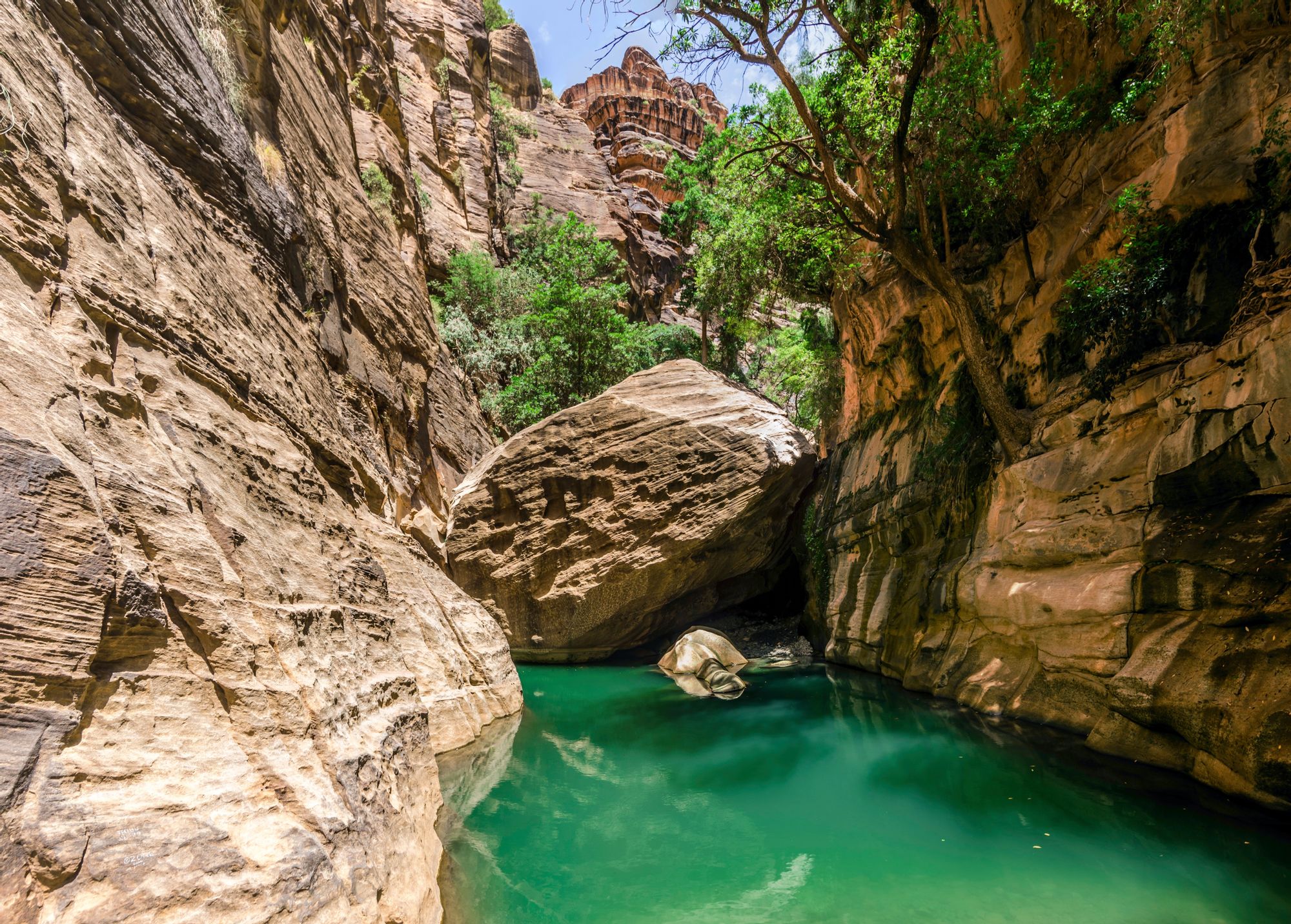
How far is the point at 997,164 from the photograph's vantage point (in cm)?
804

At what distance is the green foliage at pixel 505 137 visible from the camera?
30312 mm

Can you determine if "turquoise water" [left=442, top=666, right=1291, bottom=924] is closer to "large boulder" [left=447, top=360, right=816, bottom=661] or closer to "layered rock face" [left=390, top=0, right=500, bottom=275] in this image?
"large boulder" [left=447, top=360, right=816, bottom=661]

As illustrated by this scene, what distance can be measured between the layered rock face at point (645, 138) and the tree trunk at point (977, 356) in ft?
69.9

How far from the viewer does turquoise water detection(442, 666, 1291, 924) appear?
3.76m

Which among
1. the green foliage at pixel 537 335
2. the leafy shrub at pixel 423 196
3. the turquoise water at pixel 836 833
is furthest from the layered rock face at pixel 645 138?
the turquoise water at pixel 836 833

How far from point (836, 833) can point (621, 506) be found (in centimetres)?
812

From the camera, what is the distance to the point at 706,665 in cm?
1103

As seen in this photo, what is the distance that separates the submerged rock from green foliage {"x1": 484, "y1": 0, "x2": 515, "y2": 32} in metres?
36.5

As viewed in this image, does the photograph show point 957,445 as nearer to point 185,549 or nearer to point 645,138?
point 185,549

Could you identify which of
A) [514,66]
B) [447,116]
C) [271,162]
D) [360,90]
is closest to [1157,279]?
[271,162]

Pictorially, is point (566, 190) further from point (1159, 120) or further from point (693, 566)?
point (1159, 120)

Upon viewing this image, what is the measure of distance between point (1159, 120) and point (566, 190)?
29928mm

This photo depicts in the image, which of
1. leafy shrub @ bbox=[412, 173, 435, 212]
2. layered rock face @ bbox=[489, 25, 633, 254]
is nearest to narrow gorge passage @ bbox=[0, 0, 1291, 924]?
leafy shrub @ bbox=[412, 173, 435, 212]

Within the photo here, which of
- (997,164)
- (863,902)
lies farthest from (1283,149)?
(863,902)
